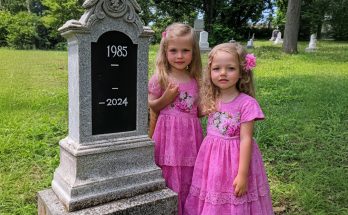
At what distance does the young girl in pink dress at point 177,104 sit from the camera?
267cm

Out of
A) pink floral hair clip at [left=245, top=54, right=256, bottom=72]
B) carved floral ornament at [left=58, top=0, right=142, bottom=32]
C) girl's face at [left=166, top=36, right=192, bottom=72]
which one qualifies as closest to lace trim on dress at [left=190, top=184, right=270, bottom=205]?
pink floral hair clip at [left=245, top=54, right=256, bottom=72]

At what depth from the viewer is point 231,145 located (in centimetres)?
247

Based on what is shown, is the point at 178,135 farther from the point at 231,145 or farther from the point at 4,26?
the point at 4,26

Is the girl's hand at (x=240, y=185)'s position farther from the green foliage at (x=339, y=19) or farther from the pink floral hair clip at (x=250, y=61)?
the green foliage at (x=339, y=19)

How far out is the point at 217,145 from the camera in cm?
251

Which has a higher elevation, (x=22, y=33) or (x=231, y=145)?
(x=22, y=33)

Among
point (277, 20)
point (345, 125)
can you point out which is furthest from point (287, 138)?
point (277, 20)

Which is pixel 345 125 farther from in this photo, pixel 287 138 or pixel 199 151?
pixel 199 151

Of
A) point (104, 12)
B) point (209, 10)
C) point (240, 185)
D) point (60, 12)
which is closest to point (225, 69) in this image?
point (240, 185)

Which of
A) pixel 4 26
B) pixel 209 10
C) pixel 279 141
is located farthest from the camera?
pixel 209 10

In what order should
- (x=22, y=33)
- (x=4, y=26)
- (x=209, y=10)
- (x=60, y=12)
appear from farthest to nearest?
(x=209, y=10), (x=4, y=26), (x=22, y=33), (x=60, y=12)

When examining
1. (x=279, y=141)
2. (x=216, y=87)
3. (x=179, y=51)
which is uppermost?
(x=179, y=51)

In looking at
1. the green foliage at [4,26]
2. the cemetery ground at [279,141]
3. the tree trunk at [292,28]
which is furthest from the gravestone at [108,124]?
the green foliage at [4,26]

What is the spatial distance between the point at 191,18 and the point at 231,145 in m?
28.4
